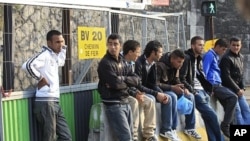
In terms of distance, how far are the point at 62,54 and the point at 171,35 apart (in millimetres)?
4802

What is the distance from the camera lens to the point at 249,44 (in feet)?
71.5

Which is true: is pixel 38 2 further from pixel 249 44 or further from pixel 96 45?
pixel 249 44

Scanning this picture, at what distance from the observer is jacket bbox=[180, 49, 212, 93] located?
28.1 feet

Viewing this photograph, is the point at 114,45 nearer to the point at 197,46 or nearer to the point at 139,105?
the point at 139,105

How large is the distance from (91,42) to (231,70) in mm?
3302

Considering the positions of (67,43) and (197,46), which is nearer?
(67,43)

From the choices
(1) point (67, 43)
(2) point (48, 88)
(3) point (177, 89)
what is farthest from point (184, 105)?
(2) point (48, 88)

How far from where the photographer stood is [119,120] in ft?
21.7

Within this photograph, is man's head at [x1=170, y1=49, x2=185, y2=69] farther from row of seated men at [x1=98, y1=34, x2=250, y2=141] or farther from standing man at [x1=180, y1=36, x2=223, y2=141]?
standing man at [x1=180, y1=36, x2=223, y2=141]

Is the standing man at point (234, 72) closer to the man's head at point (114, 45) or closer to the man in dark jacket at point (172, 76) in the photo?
the man in dark jacket at point (172, 76)

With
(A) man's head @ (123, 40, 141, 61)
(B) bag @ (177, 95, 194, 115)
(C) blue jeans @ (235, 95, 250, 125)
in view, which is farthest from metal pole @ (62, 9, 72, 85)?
(C) blue jeans @ (235, 95, 250, 125)

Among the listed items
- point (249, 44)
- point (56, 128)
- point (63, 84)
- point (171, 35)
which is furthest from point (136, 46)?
point (249, 44)

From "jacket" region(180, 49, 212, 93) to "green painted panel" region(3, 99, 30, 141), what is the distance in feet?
10.7

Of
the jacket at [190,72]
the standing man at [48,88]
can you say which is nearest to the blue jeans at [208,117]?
the jacket at [190,72]
